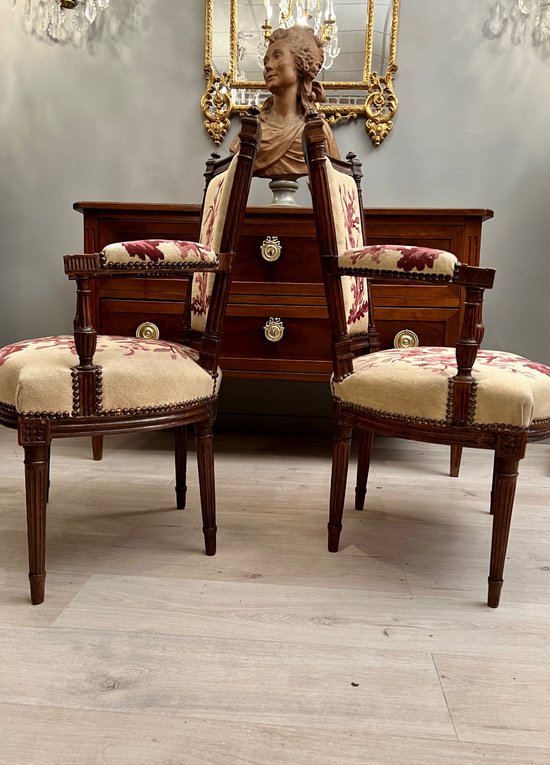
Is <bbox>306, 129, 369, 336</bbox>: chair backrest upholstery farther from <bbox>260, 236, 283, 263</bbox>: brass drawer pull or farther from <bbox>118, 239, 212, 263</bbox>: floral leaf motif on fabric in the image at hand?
<bbox>260, 236, 283, 263</bbox>: brass drawer pull

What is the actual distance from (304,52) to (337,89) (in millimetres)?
415

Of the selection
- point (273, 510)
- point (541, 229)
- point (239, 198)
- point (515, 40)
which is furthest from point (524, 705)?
point (515, 40)

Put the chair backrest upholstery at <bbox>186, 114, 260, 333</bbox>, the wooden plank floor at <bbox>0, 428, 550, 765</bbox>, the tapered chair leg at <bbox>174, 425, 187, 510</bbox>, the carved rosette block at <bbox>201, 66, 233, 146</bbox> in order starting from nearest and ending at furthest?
the wooden plank floor at <bbox>0, 428, 550, 765</bbox>
the chair backrest upholstery at <bbox>186, 114, 260, 333</bbox>
the tapered chair leg at <bbox>174, 425, 187, 510</bbox>
the carved rosette block at <bbox>201, 66, 233, 146</bbox>

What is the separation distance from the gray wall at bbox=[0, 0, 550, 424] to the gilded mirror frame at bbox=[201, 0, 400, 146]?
0.16 feet

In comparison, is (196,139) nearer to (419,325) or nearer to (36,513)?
(419,325)

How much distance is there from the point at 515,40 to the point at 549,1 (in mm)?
208

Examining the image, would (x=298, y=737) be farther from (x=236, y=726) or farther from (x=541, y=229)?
(x=541, y=229)

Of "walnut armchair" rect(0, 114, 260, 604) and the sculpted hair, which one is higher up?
the sculpted hair

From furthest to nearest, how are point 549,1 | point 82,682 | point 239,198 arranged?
point 549,1
point 239,198
point 82,682

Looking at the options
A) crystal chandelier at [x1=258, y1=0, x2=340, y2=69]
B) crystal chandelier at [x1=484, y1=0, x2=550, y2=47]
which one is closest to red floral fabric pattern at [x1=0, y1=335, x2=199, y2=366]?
crystal chandelier at [x1=258, y1=0, x2=340, y2=69]

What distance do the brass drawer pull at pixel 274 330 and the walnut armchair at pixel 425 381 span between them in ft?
2.35

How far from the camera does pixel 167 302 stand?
243cm

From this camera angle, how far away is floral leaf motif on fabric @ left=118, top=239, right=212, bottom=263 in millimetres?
1347

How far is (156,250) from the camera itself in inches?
53.7
